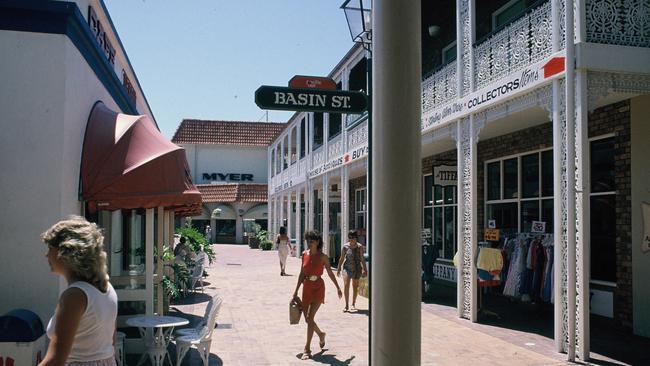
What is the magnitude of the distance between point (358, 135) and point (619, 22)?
9.45 metres

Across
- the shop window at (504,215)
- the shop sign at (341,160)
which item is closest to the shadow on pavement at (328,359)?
the shop window at (504,215)

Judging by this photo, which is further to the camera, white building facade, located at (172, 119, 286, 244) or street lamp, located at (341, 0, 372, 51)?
white building facade, located at (172, 119, 286, 244)

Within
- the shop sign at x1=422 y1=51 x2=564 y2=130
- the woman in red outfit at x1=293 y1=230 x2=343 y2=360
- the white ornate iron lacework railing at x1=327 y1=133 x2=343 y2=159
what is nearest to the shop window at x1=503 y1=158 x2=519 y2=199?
the shop sign at x1=422 y1=51 x2=564 y2=130

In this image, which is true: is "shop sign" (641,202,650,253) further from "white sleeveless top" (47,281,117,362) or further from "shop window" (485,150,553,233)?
"white sleeveless top" (47,281,117,362)

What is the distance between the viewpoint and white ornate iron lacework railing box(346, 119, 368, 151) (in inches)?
631

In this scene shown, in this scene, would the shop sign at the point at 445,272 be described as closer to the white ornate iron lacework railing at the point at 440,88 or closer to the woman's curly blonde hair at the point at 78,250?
the white ornate iron lacework railing at the point at 440,88

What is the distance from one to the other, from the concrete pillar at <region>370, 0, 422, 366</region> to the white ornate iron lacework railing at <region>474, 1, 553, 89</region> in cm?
606

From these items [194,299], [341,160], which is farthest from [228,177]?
[194,299]

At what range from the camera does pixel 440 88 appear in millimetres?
11453

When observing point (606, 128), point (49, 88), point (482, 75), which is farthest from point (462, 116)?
point (49, 88)

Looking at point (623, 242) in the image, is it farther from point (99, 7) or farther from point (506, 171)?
point (99, 7)

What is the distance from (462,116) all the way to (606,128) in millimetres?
2327

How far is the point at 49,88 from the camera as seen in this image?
19.8 ft

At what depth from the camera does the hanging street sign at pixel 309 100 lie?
4.12m
